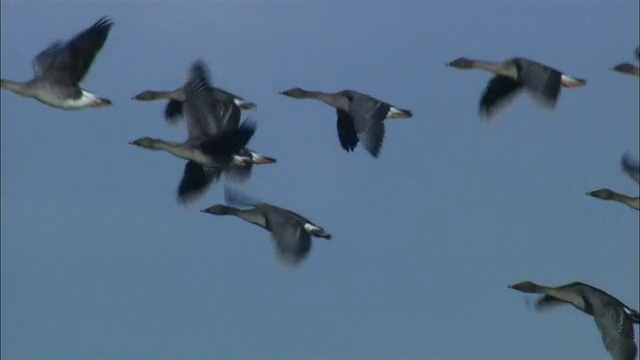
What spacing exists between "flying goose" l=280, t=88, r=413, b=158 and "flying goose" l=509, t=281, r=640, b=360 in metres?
2.69

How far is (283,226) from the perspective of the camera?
2380cm

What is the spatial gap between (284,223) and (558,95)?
3595mm

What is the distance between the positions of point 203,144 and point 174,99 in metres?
2.15

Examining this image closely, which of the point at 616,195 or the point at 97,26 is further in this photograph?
the point at 616,195

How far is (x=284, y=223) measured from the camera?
2388 centimetres

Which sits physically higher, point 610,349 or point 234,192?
point 234,192

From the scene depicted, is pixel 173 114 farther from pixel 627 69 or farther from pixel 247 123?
pixel 627 69

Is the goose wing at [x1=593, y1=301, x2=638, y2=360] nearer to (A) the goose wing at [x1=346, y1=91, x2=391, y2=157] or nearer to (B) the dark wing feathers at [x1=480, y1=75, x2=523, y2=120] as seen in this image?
(B) the dark wing feathers at [x1=480, y1=75, x2=523, y2=120]

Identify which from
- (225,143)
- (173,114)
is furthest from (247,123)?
(173,114)

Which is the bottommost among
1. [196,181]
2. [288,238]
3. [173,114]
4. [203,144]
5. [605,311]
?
[605,311]

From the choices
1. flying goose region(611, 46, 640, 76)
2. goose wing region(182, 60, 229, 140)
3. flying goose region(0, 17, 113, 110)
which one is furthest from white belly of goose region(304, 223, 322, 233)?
flying goose region(611, 46, 640, 76)

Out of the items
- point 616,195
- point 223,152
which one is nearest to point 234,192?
point 223,152

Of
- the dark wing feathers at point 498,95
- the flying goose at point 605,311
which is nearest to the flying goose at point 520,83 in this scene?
the dark wing feathers at point 498,95

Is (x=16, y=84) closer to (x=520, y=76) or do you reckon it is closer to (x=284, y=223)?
(x=284, y=223)
